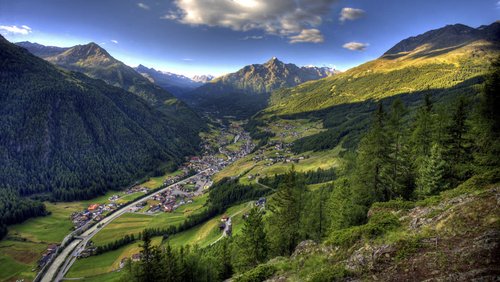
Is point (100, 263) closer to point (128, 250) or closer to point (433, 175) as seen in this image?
point (128, 250)

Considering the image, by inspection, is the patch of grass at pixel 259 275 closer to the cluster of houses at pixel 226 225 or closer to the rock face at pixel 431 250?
the rock face at pixel 431 250

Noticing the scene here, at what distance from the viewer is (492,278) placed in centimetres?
1320

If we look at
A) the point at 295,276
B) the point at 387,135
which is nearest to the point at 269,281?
the point at 295,276

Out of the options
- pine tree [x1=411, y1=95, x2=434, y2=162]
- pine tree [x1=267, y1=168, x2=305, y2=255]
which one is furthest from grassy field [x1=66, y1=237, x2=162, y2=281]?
pine tree [x1=411, y1=95, x2=434, y2=162]

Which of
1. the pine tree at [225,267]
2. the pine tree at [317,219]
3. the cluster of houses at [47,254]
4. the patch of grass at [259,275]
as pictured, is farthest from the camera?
the cluster of houses at [47,254]

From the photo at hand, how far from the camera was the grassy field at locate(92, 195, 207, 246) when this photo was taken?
15116 centimetres

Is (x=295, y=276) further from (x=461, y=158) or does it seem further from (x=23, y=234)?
(x=23, y=234)

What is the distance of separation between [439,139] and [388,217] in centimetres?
2337

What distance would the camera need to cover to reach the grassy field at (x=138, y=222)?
151 metres

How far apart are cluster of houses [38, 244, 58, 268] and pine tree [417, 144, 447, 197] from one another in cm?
15728

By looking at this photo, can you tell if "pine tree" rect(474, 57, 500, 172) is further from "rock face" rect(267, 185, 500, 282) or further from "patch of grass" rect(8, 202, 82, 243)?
"patch of grass" rect(8, 202, 82, 243)

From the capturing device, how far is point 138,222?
169250mm

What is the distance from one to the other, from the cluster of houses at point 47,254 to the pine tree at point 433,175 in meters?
157

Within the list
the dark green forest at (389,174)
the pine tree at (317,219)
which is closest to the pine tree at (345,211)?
the dark green forest at (389,174)
